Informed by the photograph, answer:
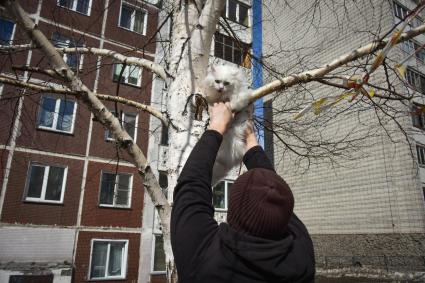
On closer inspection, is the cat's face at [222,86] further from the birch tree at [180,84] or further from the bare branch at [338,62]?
the bare branch at [338,62]

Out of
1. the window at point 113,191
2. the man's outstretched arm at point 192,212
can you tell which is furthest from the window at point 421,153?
the man's outstretched arm at point 192,212

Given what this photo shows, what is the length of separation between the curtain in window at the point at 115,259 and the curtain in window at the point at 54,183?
A: 2977mm

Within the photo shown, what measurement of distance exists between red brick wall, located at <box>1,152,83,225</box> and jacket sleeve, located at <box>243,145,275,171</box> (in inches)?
436

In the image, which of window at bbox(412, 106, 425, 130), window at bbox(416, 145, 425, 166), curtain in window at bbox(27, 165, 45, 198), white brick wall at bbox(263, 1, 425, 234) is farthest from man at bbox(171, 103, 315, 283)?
window at bbox(416, 145, 425, 166)

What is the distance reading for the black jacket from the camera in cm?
121

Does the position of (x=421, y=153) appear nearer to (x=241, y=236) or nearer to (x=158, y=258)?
(x=158, y=258)

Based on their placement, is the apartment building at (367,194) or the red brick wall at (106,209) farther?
the apartment building at (367,194)

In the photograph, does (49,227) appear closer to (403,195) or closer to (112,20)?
(112,20)

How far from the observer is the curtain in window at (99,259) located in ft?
41.5

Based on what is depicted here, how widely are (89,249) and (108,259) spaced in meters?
0.90

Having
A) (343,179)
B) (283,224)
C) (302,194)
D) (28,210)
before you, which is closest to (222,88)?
(283,224)

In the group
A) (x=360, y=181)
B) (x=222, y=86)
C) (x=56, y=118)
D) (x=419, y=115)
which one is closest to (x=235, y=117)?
(x=222, y=86)

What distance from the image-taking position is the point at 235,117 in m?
2.42

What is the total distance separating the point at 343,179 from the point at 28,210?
14.2 meters
